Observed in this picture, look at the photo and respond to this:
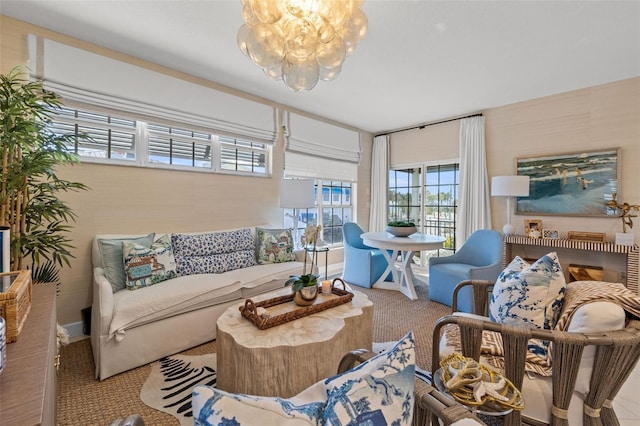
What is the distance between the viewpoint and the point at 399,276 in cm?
421

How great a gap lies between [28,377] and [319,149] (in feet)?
13.8

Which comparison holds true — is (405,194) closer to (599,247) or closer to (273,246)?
(599,247)

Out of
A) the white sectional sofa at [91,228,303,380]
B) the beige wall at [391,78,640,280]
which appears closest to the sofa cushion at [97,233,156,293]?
the white sectional sofa at [91,228,303,380]

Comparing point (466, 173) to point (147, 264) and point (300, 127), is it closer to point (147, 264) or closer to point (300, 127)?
point (300, 127)

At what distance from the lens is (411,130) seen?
5.18 m

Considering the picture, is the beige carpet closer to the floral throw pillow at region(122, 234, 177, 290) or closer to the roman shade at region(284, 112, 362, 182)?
the floral throw pillow at region(122, 234, 177, 290)

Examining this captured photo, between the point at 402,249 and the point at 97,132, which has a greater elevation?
the point at 97,132

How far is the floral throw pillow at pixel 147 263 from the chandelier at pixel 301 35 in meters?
1.87

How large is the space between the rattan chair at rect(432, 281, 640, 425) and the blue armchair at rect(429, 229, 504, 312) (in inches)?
75.1

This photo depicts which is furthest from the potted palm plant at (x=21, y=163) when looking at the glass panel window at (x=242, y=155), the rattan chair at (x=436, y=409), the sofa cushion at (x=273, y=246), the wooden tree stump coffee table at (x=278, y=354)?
the rattan chair at (x=436, y=409)

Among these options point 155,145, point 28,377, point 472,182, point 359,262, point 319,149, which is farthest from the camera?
point 319,149

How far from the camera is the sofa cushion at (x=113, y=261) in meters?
2.41

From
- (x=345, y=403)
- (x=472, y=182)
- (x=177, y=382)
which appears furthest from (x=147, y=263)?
(x=472, y=182)

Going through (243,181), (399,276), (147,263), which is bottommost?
(399,276)
